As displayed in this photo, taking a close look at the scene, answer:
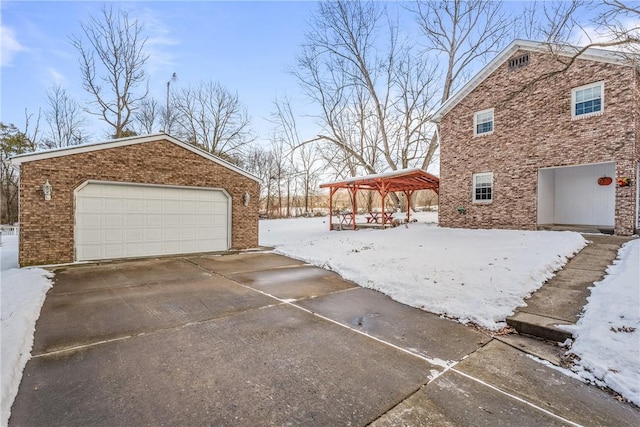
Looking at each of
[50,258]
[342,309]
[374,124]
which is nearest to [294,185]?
[374,124]

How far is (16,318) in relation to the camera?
401 centimetres

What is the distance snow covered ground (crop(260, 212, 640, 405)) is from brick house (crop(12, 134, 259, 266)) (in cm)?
281

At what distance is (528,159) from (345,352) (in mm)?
11415

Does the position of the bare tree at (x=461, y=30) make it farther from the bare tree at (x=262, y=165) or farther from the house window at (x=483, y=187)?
the bare tree at (x=262, y=165)

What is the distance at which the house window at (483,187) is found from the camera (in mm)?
12258

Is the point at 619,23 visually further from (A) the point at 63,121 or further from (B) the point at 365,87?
(A) the point at 63,121

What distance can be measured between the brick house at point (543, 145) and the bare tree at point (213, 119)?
1951cm

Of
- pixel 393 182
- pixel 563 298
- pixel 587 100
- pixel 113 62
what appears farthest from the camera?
pixel 113 62

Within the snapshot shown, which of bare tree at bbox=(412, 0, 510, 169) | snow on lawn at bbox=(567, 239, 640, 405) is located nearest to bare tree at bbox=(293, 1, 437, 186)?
→ bare tree at bbox=(412, 0, 510, 169)

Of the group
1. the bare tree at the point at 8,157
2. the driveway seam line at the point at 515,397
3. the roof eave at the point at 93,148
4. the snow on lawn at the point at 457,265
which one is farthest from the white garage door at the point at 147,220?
the bare tree at the point at 8,157

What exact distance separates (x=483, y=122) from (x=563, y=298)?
9840mm

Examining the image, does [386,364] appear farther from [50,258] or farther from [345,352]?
[50,258]

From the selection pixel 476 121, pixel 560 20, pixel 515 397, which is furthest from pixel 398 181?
pixel 515 397

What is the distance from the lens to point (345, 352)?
3.34 meters
